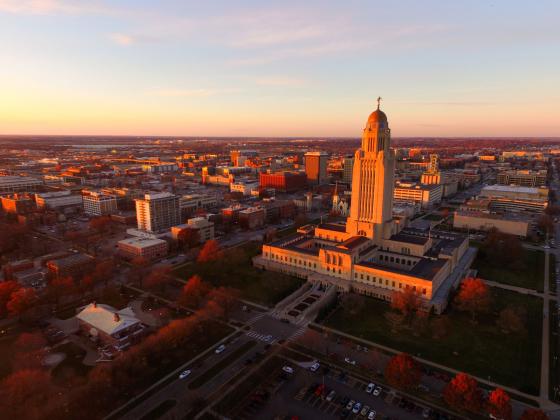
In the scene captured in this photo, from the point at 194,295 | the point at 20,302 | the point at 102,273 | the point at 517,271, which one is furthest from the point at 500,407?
the point at 20,302

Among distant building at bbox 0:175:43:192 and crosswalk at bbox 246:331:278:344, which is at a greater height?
distant building at bbox 0:175:43:192

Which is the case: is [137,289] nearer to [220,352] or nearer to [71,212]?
[220,352]

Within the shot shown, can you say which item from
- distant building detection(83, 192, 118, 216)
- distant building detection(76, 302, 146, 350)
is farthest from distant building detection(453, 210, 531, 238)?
distant building detection(83, 192, 118, 216)

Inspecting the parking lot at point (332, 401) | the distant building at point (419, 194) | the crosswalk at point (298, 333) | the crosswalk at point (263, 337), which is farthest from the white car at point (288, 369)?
the distant building at point (419, 194)

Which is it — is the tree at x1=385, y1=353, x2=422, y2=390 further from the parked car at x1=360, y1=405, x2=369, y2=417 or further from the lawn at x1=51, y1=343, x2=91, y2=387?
the lawn at x1=51, y1=343, x2=91, y2=387

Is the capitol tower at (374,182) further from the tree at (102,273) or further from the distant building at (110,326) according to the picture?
the tree at (102,273)

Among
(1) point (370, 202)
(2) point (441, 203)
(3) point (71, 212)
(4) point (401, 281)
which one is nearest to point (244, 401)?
(4) point (401, 281)
